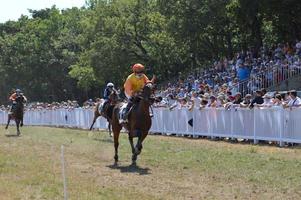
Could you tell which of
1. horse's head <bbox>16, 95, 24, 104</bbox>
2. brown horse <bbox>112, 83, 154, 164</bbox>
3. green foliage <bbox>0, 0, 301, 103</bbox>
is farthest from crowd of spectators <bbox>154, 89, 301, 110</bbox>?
green foliage <bbox>0, 0, 301, 103</bbox>

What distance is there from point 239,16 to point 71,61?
134 ft

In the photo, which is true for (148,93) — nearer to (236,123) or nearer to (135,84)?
(135,84)

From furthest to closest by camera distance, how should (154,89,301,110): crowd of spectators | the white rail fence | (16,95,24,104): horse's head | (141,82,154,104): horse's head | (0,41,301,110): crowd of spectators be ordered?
1. (16,95,24,104): horse's head
2. (0,41,301,110): crowd of spectators
3. (154,89,301,110): crowd of spectators
4. the white rail fence
5. (141,82,154,104): horse's head

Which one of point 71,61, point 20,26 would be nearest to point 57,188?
point 71,61

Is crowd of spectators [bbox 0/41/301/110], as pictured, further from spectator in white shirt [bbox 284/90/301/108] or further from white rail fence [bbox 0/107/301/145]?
white rail fence [bbox 0/107/301/145]

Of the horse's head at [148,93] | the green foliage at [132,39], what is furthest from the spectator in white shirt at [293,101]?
the green foliage at [132,39]

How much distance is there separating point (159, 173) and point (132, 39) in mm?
39490

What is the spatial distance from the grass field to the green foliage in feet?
59.3

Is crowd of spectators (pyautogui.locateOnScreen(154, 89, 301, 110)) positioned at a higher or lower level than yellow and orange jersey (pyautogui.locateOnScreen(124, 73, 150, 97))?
lower

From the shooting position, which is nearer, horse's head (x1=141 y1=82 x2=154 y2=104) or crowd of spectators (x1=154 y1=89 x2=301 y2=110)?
horse's head (x1=141 y1=82 x2=154 y2=104)

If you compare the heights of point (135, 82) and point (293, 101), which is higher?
point (135, 82)

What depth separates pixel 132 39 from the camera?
53031 millimetres

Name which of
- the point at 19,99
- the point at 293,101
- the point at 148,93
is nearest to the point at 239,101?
the point at 293,101

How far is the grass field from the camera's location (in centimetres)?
1138
